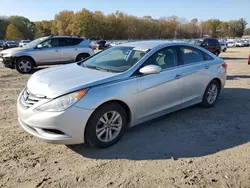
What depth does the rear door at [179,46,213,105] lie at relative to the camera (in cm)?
512

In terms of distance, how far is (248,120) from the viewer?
17.2 ft

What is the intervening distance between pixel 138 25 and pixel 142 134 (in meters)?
132

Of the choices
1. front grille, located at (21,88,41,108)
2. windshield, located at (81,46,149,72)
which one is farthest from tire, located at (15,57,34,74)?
front grille, located at (21,88,41,108)

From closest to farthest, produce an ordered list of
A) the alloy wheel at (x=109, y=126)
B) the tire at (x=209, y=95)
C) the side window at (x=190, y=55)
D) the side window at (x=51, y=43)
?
the alloy wheel at (x=109, y=126) < the side window at (x=190, y=55) < the tire at (x=209, y=95) < the side window at (x=51, y=43)

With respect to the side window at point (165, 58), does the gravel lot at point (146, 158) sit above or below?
below

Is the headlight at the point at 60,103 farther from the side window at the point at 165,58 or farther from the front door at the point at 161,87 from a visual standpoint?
the side window at the point at 165,58

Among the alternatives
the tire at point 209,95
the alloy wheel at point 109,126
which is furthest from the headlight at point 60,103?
the tire at point 209,95

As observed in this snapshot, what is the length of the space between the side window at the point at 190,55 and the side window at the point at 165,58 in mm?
254

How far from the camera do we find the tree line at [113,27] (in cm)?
10006

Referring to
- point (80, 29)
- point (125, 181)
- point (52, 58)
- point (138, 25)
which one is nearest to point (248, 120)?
point (125, 181)

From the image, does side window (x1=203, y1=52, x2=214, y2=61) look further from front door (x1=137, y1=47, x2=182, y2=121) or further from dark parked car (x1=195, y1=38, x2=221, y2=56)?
dark parked car (x1=195, y1=38, x2=221, y2=56)

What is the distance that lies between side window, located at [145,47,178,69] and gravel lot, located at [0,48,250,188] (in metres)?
1.09

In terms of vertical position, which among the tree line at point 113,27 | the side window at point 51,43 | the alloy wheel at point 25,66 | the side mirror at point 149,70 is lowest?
the alloy wheel at point 25,66

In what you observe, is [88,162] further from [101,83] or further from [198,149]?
[198,149]
